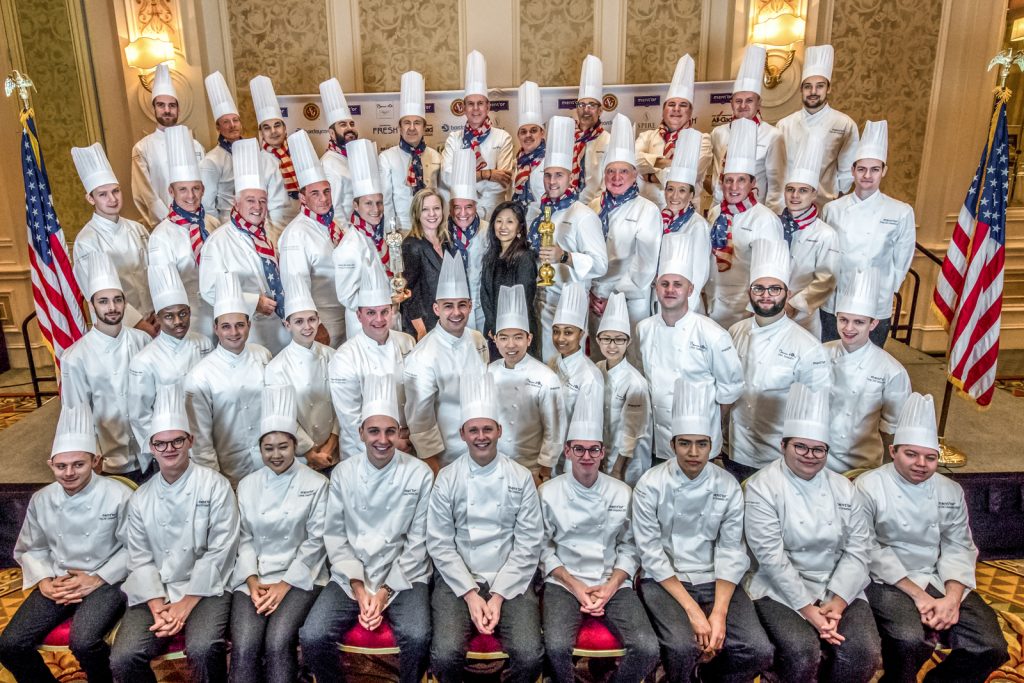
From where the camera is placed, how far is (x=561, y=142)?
4.92m

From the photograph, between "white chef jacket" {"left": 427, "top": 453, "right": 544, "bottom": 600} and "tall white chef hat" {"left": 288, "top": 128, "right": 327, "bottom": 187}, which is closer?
"white chef jacket" {"left": 427, "top": 453, "right": 544, "bottom": 600}

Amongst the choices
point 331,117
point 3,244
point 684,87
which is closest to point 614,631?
point 684,87

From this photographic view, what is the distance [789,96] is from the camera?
7227mm

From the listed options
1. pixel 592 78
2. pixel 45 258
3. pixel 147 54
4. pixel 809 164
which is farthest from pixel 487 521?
pixel 147 54

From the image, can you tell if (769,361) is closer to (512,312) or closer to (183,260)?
(512,312)

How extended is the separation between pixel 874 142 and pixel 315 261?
381 cm

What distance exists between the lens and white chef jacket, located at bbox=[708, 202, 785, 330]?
484 cm

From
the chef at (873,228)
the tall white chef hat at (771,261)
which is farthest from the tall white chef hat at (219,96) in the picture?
the chef at (873,228)

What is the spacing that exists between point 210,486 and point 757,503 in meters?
2.68

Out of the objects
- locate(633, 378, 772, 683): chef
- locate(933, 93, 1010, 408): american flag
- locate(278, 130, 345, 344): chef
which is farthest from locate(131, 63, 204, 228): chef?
locate(933, 93, 1010, 408): american flag

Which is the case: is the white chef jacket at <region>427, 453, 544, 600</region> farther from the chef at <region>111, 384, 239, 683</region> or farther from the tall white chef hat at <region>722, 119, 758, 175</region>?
the tall white chef hat at <region>722, 119, 758, 175</region>

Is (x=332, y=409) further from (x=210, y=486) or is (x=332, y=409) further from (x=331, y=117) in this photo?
(x=331, y=117)

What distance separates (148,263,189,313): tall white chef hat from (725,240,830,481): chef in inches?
132

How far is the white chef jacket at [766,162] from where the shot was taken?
18.9 ft
